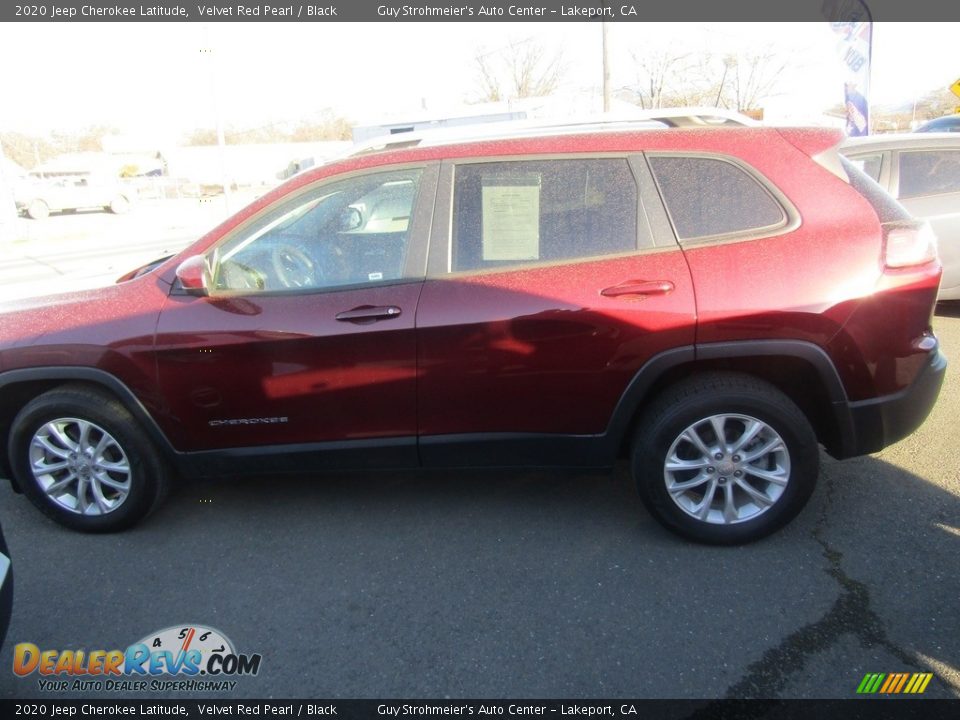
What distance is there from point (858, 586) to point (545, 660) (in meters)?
1.34

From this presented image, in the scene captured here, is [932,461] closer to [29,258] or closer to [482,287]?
[482,287]

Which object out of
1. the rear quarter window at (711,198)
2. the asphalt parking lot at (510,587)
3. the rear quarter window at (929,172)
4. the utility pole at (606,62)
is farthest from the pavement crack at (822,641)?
the utility pole at (606,62)

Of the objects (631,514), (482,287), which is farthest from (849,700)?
(482,287)

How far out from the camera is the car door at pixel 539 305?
2742mm

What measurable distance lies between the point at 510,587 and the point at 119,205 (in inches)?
1297

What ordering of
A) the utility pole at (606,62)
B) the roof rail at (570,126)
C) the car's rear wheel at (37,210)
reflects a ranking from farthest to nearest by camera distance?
the car's rear wheel at (37,210) < the utility pole at (606,62) < the roof rail at (570,126)

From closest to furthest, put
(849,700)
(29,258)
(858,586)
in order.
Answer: (849,700) < (858,586) < (29,258)

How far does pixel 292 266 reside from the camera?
10.1 ft

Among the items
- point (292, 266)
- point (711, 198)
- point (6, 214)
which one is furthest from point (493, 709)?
point (6, 214)

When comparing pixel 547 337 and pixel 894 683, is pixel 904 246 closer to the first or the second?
pixel 547 337

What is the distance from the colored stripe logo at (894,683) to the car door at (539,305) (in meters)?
1.31

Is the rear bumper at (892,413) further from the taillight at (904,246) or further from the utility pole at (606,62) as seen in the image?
the utility pole at (606,62)

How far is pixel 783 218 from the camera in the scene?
2762mm

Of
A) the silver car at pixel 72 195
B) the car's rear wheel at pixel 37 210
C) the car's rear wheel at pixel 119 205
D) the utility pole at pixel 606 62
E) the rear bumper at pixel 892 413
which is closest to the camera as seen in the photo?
the rear bumper at pixel 892 413
